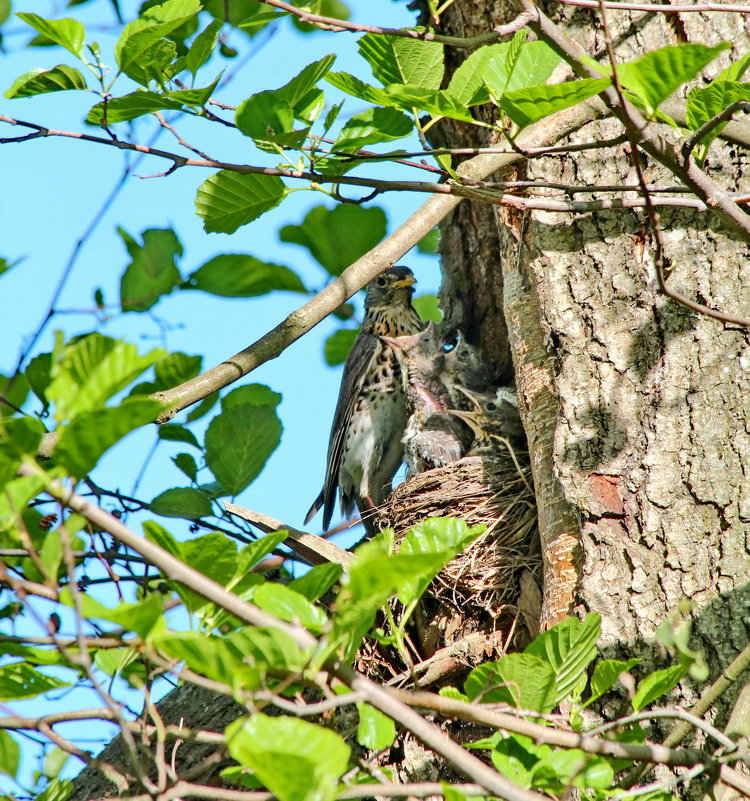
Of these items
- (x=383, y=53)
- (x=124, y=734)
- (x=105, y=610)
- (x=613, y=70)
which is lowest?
(x=124, y=734)

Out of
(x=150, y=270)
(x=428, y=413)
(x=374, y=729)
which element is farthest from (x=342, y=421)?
(x=374, y=729)

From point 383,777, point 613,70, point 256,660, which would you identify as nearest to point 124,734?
point 256,660

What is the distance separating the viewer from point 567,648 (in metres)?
1.68

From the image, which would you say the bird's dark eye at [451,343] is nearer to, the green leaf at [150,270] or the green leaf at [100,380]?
the green leaf at [150,270]

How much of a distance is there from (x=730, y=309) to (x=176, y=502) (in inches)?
74.8

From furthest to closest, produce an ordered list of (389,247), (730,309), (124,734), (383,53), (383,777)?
(389,247), (730,309), (383,53), (383,777), (124,734)

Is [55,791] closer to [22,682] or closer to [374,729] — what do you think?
[22,682]

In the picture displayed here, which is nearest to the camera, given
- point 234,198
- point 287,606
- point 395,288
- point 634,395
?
point 287,606

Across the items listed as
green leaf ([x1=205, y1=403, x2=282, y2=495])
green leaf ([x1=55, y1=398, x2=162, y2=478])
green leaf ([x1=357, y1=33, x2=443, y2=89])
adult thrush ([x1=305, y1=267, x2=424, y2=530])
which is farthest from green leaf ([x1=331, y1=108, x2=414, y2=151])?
adult thrush ([x1=305, y1=267, x2=424, y2=530])

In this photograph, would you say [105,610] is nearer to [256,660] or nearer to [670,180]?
[256,660]

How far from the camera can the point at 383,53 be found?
1823 mm

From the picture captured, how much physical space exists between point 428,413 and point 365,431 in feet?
2.21

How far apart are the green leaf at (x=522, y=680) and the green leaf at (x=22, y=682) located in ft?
2.38

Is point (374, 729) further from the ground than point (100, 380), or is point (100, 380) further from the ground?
point (100, 380)
